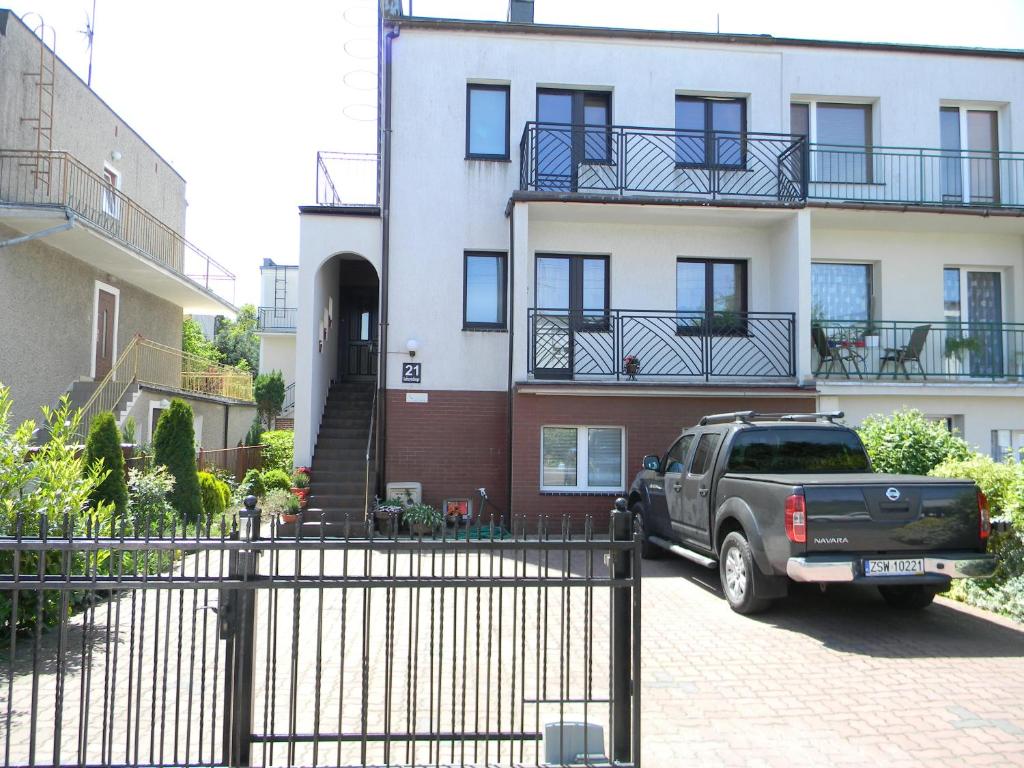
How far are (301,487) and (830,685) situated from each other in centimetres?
975

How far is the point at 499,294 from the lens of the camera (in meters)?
13.8

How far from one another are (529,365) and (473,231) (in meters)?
2.69

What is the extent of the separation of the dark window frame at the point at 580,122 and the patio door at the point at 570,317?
1750mm

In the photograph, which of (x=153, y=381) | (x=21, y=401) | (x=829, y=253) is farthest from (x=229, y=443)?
(x=829, y=253)

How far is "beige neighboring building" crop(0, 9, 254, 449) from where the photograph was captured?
1398 centimetres

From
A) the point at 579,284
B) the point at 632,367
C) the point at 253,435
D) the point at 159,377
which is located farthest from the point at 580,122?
the point at 253,435

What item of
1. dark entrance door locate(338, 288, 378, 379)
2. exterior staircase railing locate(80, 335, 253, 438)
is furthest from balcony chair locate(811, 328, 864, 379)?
exterior staircase railing locate(80, 335, 253, 438)

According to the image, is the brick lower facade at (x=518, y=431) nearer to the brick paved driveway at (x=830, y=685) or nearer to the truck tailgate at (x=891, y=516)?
the brick paved driveway at (x=830, y=685)

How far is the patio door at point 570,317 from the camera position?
43.6ft

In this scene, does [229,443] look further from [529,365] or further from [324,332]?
[529,365]

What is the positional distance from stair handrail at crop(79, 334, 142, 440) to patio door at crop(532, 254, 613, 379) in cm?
841

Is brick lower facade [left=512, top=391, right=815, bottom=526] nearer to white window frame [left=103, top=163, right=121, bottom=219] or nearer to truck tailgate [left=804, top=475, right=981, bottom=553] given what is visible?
truck tailgate [left=804, top=475, right=981, bottom=553]

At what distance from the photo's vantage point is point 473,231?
44.7ft

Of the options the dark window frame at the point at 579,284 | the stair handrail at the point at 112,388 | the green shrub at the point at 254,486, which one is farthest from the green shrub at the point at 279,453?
the dark window frame at the point at 579,284
